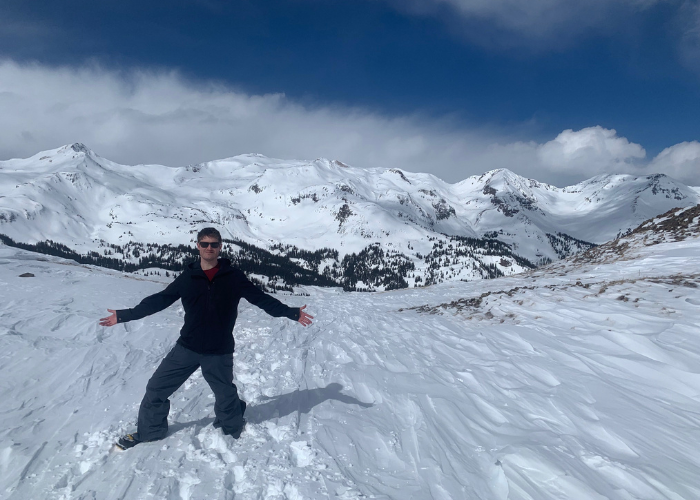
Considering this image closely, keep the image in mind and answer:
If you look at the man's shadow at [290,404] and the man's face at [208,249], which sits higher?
the man's face at [208,249]

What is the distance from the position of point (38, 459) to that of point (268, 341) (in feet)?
21.5

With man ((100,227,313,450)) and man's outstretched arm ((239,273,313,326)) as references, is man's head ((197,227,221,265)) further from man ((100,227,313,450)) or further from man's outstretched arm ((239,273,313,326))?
man's outstretched arm ((239,273,313,326))

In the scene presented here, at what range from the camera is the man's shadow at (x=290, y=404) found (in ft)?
18.6

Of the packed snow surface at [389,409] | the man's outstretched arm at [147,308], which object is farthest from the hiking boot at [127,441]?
the man's outstretched arm at [147,308]

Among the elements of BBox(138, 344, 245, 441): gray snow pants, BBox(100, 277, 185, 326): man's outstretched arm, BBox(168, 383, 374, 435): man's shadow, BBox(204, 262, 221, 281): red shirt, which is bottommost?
BBox(168, 383, 374, 435): man's shadow

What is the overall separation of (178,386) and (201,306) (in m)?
1.29

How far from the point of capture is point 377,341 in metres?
11.0

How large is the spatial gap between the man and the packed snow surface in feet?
1.35

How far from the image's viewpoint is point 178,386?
505 centimetres

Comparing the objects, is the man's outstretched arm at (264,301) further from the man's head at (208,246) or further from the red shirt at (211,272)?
the man's head at (208,246)

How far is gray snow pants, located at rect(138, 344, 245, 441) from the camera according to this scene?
193 inches

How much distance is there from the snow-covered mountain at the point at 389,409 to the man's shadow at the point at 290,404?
51 mm

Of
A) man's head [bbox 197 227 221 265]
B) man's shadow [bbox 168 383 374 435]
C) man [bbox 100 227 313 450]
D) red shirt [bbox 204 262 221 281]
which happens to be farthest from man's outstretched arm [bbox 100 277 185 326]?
man's shadow [bbox 168 383 374 435]

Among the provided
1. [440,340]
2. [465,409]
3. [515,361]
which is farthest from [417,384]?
[440,340]
